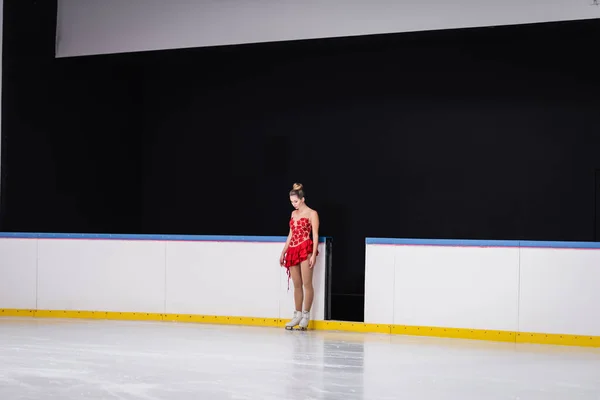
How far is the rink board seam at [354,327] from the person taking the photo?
8.61 m

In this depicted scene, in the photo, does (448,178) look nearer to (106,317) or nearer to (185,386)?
(106,317)

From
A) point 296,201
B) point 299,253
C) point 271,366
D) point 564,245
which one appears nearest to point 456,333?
point 564,245

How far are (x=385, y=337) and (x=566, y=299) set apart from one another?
1.80 m

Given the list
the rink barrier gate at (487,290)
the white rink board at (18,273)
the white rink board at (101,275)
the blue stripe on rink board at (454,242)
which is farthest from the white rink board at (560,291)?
the white rink board at (18,273)

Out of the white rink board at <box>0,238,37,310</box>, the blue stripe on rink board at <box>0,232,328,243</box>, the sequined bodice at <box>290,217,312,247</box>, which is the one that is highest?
the sequined bodice at <box>290,217,312,247</box>

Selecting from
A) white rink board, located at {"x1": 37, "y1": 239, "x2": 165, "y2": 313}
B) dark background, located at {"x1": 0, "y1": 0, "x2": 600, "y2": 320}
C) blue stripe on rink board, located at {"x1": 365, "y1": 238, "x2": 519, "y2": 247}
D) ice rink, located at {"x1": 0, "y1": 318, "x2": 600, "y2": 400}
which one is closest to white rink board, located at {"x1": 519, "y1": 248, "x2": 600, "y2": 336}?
blue stripe on rink board, located at {"x1": 365, "y1": 238, "x2": 519, "y2": 247}

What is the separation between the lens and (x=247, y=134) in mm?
14664

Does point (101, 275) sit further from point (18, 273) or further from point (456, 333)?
point (456, 333)

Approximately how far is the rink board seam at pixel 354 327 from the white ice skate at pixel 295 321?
0.84ft

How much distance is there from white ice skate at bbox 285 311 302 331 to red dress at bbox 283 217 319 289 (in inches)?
20.4

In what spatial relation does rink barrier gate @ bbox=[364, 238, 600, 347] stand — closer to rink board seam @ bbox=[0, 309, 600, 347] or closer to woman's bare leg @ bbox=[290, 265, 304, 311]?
rink board seam @ bbox=[0, 309, 600, 347]

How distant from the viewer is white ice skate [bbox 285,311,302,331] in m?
9.47

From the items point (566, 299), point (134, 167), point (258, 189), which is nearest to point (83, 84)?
point (134, 167)

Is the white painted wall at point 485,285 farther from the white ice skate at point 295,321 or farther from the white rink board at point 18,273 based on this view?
the white rink board at point 18,273
